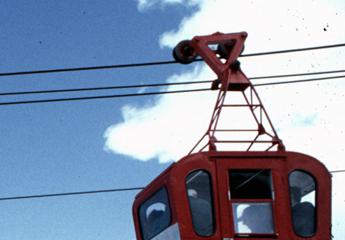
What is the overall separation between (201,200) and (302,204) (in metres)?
1.85

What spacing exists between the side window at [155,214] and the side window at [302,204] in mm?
2214

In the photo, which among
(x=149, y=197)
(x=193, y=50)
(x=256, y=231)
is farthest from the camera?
→ (x=193, y=50)

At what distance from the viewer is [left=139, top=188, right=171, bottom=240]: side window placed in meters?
13.8

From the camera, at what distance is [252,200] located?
13.4m

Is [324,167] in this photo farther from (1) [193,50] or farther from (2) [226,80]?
(1) [193,50]

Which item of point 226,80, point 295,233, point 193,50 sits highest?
point 193,50

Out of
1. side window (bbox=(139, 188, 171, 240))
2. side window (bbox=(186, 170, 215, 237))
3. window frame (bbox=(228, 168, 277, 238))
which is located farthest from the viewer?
side window (bbox=(139, 188, 171, 240))

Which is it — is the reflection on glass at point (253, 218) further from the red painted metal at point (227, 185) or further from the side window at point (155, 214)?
the side window at point (155, 214)

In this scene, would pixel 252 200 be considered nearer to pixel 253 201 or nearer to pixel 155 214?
pixel 253 201

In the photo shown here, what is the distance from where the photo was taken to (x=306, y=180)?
13.9 metres

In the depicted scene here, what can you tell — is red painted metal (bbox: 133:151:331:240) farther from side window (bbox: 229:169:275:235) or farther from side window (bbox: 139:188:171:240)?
side window (bbox: 139:188:171:240)

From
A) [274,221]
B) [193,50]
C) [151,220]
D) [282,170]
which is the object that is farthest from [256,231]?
[193,50]

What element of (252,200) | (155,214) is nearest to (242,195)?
(252,200)

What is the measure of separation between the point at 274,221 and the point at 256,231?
1.22 feet
